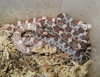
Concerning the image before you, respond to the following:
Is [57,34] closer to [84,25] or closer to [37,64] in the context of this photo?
[84,25]

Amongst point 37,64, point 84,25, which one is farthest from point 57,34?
point 37,64

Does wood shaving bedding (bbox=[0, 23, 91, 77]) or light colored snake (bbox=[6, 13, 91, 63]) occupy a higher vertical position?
light colored snake (bbox=[6, 13, 91, 63])

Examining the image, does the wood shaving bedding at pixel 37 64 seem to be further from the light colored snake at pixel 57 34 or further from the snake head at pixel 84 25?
the snake head at pixel 84 25

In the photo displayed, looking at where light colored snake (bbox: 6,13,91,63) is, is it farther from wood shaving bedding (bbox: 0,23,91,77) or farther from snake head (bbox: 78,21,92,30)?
wood shaving bedding (bbox: 0,23,91,77)

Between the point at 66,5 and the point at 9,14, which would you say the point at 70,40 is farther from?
the point at 9,14

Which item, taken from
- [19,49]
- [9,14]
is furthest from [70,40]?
[9,14]

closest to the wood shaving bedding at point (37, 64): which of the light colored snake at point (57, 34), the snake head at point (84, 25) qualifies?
the light colored snake at point (57, 34)

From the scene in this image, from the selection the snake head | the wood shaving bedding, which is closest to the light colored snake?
the snake head

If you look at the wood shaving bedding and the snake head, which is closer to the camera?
Result: the wood shaving bedding
